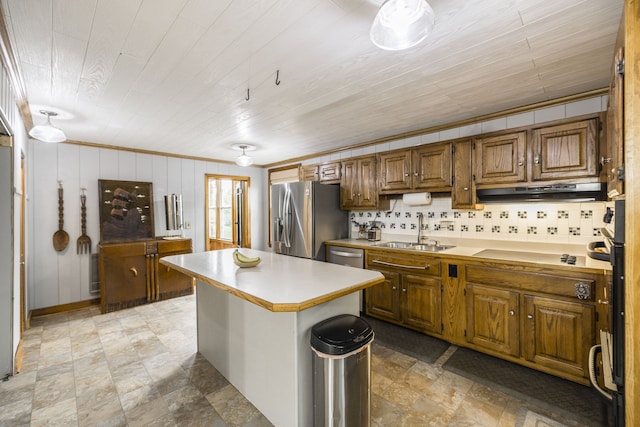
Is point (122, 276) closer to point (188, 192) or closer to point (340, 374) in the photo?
point (188, 192)

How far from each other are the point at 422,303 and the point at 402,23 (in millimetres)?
2570

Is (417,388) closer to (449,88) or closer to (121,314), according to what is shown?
(449,88)

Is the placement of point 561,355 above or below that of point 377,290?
below

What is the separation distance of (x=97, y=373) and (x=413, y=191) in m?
3.51

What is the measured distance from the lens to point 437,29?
1.52m

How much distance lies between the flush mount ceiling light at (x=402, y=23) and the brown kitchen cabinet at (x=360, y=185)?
98.7 inches

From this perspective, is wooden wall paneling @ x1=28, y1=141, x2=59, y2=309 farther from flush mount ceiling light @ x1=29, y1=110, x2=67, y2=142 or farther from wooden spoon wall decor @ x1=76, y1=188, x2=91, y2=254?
flush mount ceiling light @ x1=29, y1=110, x2=67, y2=142

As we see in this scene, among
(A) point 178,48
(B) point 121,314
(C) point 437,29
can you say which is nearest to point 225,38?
(A) point 178,48

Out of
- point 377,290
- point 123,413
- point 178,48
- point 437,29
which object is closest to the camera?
point 437,29

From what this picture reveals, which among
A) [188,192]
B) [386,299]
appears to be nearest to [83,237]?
[188,192]

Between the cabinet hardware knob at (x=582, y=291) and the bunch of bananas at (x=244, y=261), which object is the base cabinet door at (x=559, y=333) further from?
the bunch of bananas at (x=244, y=261)

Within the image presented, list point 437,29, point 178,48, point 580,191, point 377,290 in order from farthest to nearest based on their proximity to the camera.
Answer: point 377,290, point 580,191, point 178,48, point 437,29

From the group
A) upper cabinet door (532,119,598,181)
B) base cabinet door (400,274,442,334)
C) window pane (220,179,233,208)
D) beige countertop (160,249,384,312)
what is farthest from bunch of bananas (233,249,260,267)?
window pane (220,179,233,208)

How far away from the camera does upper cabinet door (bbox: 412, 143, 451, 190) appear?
3.04m
